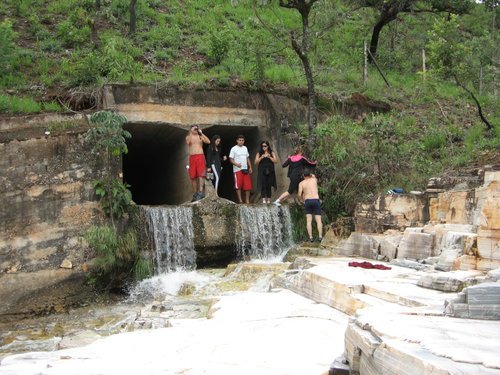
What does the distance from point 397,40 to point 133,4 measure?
9836mm

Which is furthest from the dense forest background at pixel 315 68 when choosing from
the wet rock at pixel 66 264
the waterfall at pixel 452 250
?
the waterfall at pixel 452 250

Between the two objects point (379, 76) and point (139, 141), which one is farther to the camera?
point (379, 76)

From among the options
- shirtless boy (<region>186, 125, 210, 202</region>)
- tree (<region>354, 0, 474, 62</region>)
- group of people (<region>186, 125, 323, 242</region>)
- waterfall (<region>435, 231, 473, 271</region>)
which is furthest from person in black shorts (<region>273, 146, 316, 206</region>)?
tree (<region>354, 0, 474, 62</region>)

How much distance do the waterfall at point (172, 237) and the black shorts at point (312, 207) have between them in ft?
7.47

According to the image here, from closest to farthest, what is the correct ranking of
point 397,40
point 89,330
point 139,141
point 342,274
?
1. point 342,274
2. point 89,330
3. point 139,141
4. point 397,40

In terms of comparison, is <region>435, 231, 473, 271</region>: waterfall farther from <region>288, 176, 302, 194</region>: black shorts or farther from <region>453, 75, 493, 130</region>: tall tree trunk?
<region>453, 75, 493, 130</region>: tall tree trunk

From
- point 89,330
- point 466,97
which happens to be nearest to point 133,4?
point 466,97

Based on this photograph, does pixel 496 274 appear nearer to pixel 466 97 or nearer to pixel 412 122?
pixel 412 122

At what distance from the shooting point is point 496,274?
18.8 feet

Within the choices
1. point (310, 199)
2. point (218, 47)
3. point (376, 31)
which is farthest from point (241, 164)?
point (376, 31)

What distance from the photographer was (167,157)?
15180 millimetres

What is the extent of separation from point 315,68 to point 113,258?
8.73m

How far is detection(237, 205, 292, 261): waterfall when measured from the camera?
11711 millimetres

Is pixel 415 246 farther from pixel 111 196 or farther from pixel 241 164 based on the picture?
pixel 111 196
